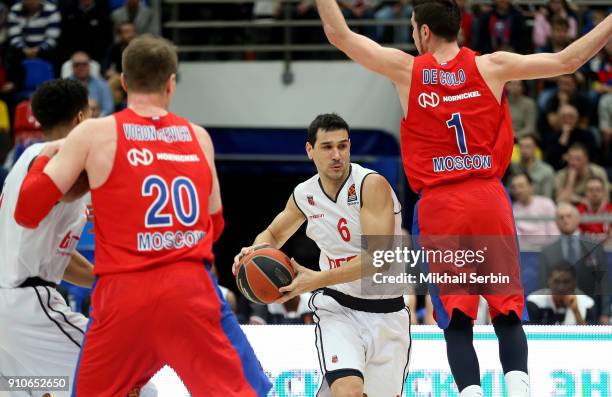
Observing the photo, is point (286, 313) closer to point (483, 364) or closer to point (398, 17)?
point (483, 364)

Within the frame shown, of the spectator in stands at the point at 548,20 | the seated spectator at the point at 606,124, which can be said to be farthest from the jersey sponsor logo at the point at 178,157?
the spectator in stands at the point at 548,20

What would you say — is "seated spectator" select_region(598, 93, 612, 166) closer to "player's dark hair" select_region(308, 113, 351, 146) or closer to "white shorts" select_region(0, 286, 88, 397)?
"player's dark hair" select_region(308, 113, 351, 146)

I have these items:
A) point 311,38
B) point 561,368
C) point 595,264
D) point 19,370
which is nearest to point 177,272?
point 19,370

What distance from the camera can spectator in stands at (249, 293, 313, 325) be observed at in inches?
388

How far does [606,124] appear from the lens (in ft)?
46.5

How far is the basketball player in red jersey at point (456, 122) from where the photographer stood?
6.35 m

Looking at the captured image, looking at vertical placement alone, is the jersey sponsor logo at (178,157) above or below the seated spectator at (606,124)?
below

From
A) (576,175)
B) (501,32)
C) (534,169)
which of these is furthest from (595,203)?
(501,32)

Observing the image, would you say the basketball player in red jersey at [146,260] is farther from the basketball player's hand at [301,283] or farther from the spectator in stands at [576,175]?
the spectator in stands at [576,175]

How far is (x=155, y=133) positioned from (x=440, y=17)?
2.13 metres

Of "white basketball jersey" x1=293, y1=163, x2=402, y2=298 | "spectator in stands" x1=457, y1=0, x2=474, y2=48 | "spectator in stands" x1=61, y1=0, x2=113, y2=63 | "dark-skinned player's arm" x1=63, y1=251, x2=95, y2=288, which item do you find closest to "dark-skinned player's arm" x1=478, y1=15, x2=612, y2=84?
"white basketball jersey" x1=293, y1=163, x2=402, y2=298

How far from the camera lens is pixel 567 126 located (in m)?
13.7

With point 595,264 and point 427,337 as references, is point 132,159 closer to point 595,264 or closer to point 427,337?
point 427,337

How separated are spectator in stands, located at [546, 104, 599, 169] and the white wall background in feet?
7.89
